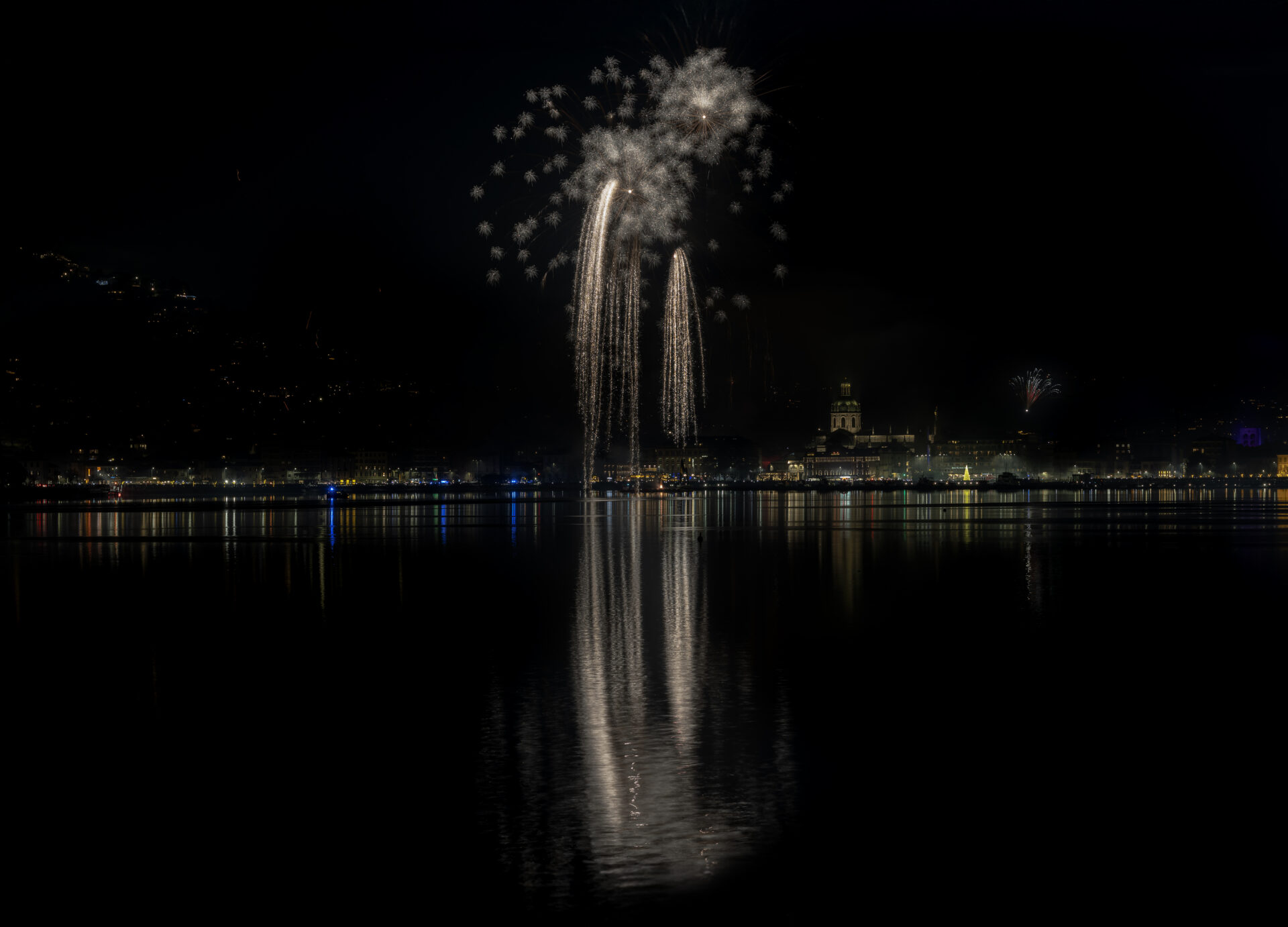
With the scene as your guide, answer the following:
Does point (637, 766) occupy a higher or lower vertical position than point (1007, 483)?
higher

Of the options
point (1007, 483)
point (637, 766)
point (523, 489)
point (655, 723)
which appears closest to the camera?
point (637, 766)

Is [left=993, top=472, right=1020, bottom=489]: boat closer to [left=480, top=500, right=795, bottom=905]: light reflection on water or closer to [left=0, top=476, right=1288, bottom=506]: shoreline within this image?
[left=0, top=476, right=1288, bottom=506]: shoreline

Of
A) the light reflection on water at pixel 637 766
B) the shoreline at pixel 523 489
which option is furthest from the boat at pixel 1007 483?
the light reflection on water at pixel 637 766

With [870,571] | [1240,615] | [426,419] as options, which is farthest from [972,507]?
[426,419]

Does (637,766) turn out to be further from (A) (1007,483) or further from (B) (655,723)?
(A) (1007,483)

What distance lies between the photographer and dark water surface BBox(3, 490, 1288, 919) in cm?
617

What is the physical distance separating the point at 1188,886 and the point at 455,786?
416 centimetres

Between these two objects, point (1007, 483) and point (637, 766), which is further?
point (1007, 483)

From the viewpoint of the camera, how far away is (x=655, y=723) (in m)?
9.33

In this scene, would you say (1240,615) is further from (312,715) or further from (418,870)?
(418,870)

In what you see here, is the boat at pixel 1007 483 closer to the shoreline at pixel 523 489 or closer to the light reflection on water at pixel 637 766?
the shoreline at pixel 523 489

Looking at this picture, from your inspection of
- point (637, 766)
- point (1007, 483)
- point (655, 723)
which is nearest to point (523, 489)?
point (1007, 483)

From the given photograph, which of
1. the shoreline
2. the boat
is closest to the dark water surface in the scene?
the shoreline

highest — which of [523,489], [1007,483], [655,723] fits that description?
[655,723]
